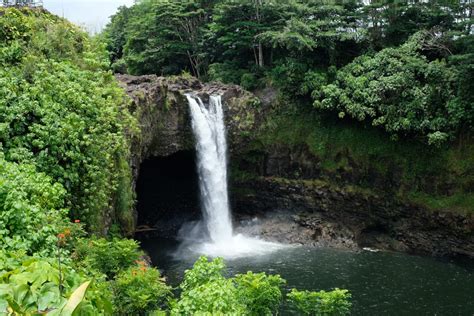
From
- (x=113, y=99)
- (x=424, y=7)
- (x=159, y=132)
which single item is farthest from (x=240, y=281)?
(x=424, y=7)

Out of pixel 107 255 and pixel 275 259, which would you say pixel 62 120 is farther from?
pixel 275 259

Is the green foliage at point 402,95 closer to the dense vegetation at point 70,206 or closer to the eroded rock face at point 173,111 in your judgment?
the eroded rock face at point 173,111

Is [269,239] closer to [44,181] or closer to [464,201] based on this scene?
[464,201]

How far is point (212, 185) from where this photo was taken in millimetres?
23016

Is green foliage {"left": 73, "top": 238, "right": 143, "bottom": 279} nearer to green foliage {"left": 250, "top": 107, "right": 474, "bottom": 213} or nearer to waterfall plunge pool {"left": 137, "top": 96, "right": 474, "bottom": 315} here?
waterfall plunge pool {"left": 137, "top": 96, "right": 474, "bottom": 315}

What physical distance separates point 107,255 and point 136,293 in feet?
4.63

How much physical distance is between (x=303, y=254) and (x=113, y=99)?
1068 centimetres

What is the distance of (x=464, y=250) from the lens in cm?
1892

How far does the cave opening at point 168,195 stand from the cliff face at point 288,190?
1.90 metres

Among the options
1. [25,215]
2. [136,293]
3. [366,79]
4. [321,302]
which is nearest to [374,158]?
[366,79]

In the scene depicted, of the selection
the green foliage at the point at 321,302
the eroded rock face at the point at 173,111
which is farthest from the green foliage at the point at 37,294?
the eroded rock face at the point at 173,111

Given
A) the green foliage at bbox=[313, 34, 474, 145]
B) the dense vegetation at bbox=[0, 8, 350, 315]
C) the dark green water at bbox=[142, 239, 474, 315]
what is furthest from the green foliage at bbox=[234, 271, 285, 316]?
the green foliage at bbox=[313, 34, 474, 145]

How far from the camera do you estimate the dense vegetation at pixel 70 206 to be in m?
4.22

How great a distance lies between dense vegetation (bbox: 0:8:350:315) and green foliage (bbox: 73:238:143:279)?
0.02m
